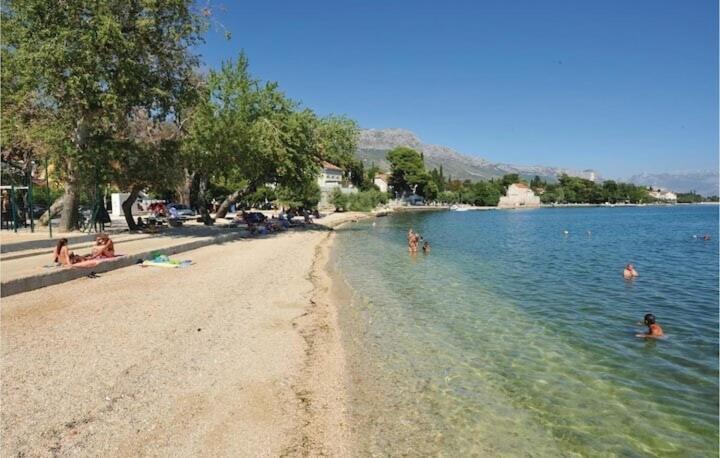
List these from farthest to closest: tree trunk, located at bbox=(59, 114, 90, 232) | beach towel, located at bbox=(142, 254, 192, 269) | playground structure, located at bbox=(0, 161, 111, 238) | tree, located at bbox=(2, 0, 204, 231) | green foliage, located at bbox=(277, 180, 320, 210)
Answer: green foliage, located at bbox=(277, 180, 320, 210) → playground structure, located at bbox=(0, 161, 111, 238) → tree trunk, located at bbox=(59, 114, 90, 232) → tree, located at bbox=(2, 0, 204, 231) → beach towel, located at bbox=(142, 254, 192, 269)

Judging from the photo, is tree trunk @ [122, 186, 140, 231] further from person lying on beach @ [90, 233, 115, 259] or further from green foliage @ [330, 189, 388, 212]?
green foliage @ [330, 189, 388, 212]

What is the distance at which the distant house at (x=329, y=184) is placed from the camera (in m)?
92.0

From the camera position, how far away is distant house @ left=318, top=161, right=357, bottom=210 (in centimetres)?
9200

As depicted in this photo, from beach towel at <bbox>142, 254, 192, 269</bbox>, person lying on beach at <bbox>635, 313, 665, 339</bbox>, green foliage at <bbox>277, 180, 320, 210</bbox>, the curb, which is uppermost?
green foliage at <bbox>277, 180, 320, 210</bbox>

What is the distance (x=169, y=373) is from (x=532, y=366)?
6.53 meters

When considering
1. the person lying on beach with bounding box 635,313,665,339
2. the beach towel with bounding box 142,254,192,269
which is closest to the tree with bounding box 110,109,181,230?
the beach towel with bounding box 142,254,192,269

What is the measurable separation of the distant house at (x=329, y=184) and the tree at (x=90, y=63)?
60610 mm

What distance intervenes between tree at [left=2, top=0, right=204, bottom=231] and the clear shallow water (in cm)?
1434

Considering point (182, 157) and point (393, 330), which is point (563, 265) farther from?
point (182, 157)

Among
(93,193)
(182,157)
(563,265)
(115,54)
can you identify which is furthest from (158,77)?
(563,265)

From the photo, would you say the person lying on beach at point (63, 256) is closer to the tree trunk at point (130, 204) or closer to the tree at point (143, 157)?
the tree at point (143, 157)

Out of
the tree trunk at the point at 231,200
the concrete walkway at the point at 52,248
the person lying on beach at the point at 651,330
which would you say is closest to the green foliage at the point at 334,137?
the tree trunk at the point at 231,200

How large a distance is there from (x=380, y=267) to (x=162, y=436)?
56.9 feet

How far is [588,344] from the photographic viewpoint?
10.9 meters
